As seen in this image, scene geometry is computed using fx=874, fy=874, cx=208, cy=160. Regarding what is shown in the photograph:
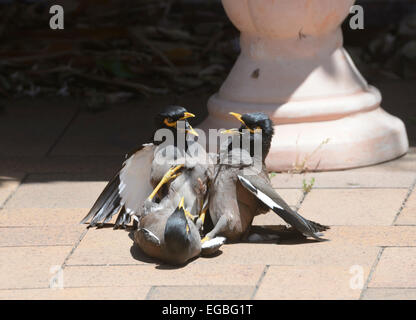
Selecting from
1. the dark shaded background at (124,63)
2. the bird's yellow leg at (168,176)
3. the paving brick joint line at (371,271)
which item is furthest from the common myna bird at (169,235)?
the dark shaded background at (124,63)

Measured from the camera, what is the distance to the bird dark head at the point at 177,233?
378 cm

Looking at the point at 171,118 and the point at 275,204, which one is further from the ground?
the point at 171,118

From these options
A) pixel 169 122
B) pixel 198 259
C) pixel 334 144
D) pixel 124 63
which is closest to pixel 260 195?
pixel 198 259

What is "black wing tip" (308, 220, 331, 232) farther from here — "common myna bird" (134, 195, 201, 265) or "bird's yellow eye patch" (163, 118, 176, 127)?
"bird's yellow eye patch" (163, 118, 176, 127)

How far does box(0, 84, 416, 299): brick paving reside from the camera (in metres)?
3.66

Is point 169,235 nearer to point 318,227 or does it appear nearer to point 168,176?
point 168,176

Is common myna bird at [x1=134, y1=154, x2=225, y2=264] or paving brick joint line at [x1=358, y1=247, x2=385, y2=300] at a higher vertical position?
common myna bird at [x1=134, y1=154, x2=225, y2=264]

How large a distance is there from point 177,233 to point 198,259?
0.86ft

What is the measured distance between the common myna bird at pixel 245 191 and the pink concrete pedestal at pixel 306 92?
3.30ft

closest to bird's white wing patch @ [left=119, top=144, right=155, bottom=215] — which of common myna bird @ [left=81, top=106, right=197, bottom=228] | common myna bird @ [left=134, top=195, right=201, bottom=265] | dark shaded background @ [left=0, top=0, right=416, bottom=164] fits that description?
common myna bird @ [left=81, top=106, right=197, bottom=228]

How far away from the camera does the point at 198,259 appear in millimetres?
3986

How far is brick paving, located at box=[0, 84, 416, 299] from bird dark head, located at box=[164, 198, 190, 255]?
11 cm

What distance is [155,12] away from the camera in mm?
7988

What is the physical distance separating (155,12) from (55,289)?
185 inches
